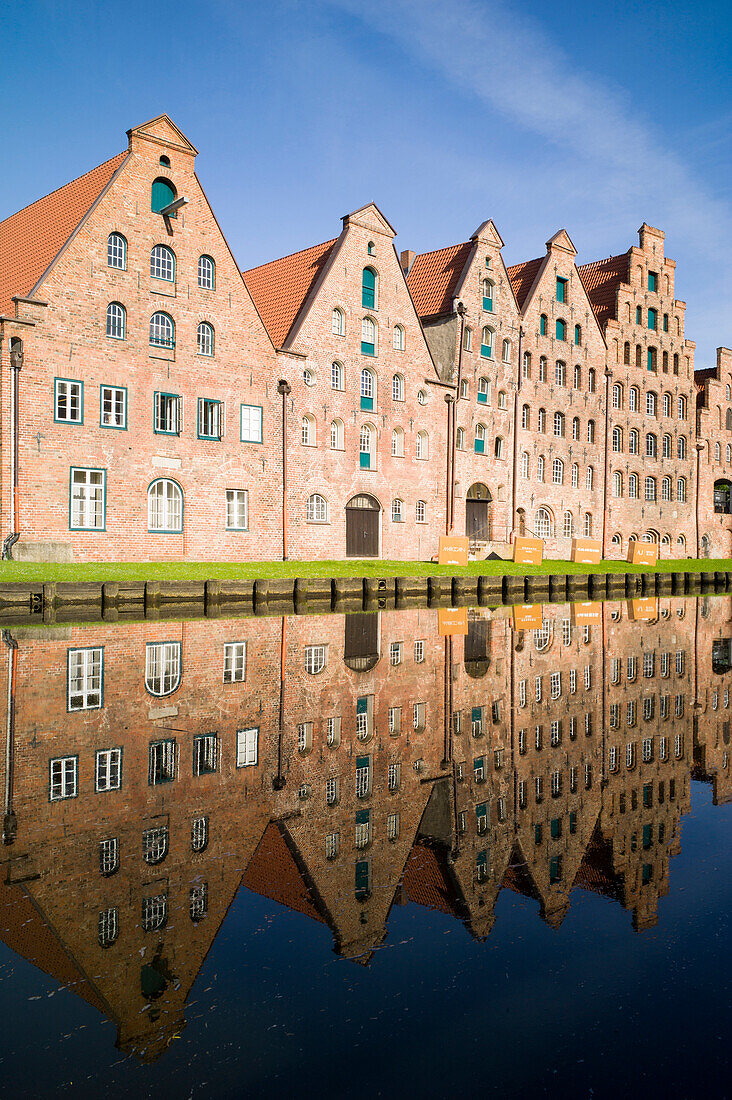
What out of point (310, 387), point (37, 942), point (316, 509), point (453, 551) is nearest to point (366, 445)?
point (310, 387)

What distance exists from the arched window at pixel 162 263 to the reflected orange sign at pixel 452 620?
54.5 ft

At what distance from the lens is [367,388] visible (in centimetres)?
3944

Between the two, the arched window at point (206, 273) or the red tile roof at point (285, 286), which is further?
the red tile roof at point (285, 286)

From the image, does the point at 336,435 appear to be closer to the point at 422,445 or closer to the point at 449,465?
the point at 422,445

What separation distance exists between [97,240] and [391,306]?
15157 mm

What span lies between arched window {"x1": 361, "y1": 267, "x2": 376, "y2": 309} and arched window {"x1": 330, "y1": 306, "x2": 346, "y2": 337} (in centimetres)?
147

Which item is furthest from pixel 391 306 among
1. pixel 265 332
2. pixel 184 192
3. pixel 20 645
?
pixel 20 645

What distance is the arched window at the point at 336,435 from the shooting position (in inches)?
1490

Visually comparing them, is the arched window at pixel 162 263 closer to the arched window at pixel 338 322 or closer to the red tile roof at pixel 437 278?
the arched window at pixel 338 322

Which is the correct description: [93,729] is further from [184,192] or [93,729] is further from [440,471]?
[440,471]

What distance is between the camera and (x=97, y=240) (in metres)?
29.7

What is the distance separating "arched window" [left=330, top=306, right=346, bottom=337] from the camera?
38031 millimetres

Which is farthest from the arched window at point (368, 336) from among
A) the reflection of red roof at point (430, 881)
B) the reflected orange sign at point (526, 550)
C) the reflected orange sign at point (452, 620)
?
the reflection of red roof at point (430, 881)

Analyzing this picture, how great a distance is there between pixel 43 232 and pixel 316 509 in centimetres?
1524
